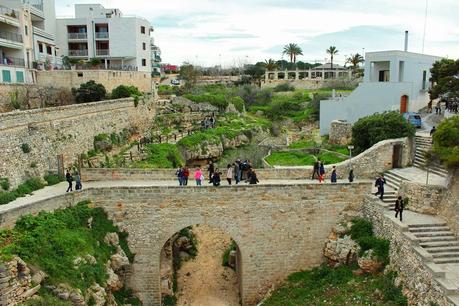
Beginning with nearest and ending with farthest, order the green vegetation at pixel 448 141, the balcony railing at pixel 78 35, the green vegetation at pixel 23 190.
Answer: the green vegetation at pixel 448 141 < the green vegetation at pixel 23 190 < the balcony railing at pixel 78 35

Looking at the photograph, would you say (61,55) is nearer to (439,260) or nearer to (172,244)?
(172,244)

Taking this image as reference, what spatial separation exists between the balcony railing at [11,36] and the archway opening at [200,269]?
18527mm

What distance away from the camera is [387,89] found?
26.2 meters

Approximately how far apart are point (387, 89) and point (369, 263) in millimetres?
14810

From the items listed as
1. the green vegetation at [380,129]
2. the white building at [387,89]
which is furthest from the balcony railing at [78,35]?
the green vegetation at [380,129]

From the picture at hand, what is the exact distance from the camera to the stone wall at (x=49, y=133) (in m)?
16.0

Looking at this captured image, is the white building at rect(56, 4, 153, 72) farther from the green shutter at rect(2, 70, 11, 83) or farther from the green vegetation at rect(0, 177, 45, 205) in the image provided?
the green vegetation at rect(0, 177, 45, 205)

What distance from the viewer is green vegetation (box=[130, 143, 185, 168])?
23969 mm

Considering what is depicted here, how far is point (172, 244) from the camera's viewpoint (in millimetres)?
20812

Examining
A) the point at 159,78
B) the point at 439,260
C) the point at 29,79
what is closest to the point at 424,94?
the point at 439,260

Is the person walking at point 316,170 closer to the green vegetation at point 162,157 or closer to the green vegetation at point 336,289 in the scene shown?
the green vegetation at point 336,289

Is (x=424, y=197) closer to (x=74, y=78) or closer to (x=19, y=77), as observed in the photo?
(x=74, y=78)

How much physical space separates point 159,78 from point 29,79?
90.4 ft

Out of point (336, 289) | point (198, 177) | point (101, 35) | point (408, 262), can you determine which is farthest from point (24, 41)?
point (408, 262)
